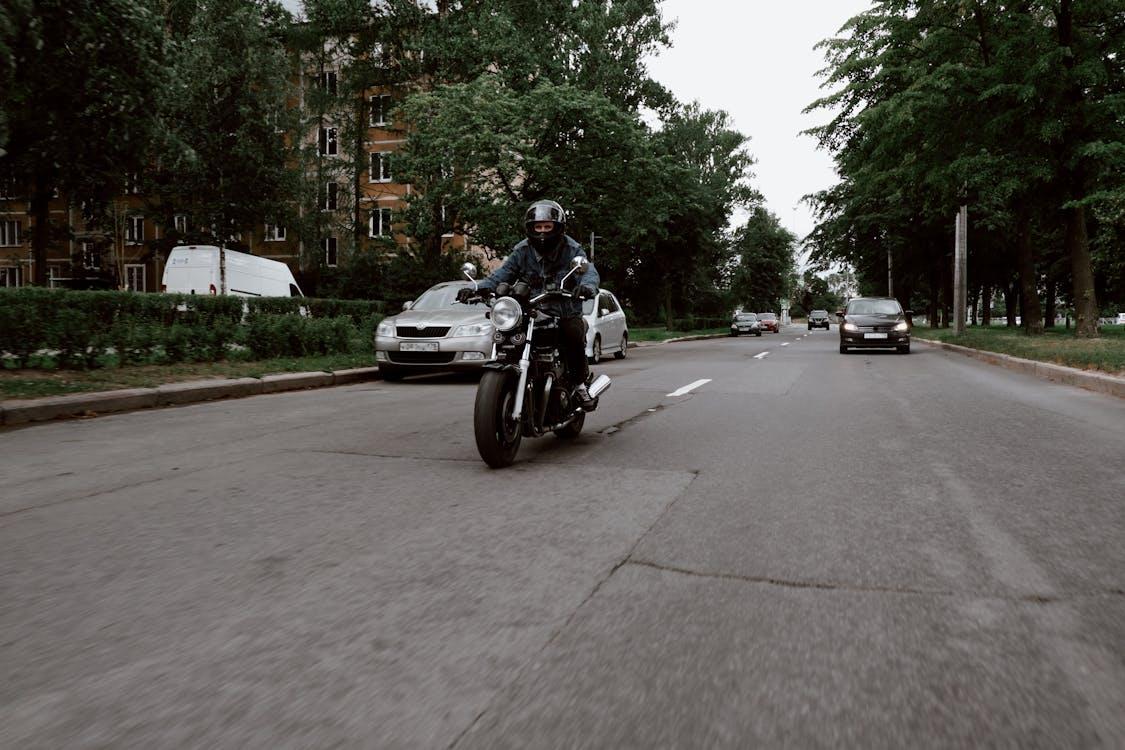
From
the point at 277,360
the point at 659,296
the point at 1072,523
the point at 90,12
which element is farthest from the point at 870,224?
the point at 1072,523

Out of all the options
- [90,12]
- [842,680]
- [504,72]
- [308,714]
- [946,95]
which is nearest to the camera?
[308,714]

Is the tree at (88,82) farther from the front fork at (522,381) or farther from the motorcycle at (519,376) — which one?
the front fork at (522,381)

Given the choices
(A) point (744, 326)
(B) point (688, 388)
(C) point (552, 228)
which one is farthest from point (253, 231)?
(C) point (552, 228)

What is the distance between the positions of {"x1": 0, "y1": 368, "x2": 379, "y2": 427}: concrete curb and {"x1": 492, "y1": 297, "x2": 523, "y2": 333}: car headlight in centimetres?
526

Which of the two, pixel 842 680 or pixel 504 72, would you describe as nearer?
pixel 842 680

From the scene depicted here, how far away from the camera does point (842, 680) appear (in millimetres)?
2275

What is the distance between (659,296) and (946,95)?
1050 inches

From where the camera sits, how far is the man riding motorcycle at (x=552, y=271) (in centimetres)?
605

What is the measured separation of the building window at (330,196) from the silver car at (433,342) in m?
26.2

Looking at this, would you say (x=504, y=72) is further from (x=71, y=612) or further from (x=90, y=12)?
(x=71, y=612)

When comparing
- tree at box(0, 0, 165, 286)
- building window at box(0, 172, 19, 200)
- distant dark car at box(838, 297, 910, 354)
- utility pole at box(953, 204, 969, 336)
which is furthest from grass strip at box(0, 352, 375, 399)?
utility pole at box(953, 204, 969, 336)

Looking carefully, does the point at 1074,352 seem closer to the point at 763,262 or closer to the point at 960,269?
the point at 960,269

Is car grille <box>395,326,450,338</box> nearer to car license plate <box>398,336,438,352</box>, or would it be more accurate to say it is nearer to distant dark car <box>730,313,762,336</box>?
car license plate <box>398,336,438,352</box>

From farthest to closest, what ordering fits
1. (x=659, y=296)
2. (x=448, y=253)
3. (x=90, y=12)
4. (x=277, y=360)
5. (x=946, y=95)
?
(x=659, y=296) → (x=448, y=253) → (x=946, y=95) → (x=277, y=360) → (x=90, y=12)
